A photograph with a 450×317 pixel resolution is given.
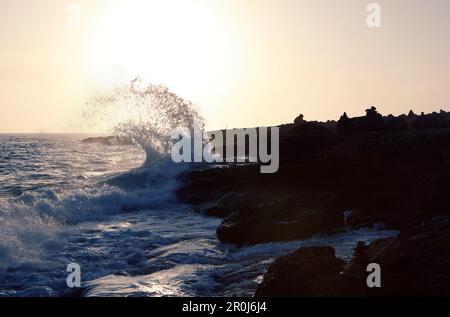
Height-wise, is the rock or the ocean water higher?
the rock

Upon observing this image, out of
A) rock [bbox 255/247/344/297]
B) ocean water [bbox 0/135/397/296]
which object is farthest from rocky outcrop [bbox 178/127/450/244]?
rock [bbox 255/247/344/297]

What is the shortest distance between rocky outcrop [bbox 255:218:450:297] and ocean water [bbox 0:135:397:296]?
4.65 feet

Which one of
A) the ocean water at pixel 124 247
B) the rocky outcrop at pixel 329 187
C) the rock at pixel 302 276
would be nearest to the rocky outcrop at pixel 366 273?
the rock at pixel 302 276

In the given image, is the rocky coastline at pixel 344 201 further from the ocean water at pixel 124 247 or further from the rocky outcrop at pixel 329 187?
the ocean water at pixel 124 247

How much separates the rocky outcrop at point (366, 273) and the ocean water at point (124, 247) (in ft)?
4.65

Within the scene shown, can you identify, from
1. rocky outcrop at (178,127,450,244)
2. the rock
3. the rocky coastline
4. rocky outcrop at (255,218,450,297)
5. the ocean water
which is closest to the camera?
rocky outcrop at (255,218,450,297)

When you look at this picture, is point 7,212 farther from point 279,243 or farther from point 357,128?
point 357,128

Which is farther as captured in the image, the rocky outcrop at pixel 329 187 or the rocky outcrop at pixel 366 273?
the rocky outcrop at pixel 329 187

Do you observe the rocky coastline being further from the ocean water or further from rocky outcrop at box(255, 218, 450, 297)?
the ocean water

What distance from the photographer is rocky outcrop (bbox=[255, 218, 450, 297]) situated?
747cm

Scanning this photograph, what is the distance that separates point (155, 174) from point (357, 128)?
11402 mm

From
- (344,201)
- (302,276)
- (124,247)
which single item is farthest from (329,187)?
(302,276)

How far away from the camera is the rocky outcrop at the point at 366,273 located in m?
7.47
